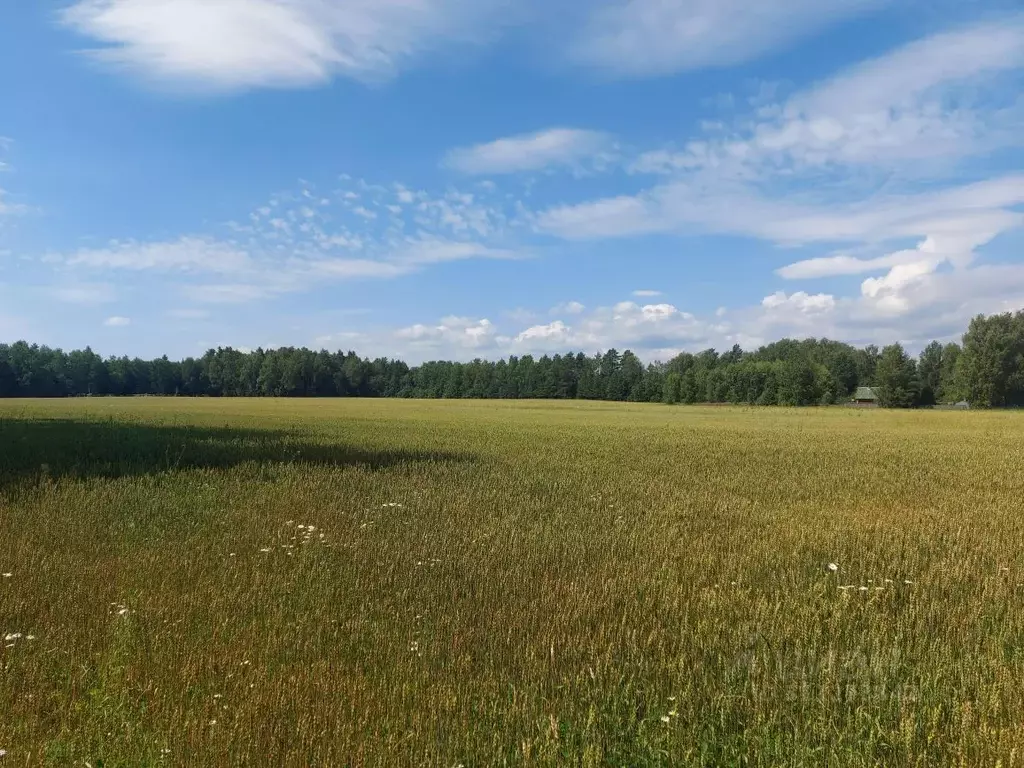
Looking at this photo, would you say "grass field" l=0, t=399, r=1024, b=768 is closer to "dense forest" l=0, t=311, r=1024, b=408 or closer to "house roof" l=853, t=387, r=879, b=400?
"dense forest" l=0, t=311, r=1024, b=408

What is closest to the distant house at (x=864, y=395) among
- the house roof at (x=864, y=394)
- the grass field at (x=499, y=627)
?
→ the house roof at (x=864, y=394)

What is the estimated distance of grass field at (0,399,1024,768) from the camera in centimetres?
452

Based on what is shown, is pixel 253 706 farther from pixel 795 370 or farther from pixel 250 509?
pixel 795 370

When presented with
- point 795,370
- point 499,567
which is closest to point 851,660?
point 499,567

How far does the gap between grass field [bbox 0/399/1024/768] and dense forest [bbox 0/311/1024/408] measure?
121398 millimetres

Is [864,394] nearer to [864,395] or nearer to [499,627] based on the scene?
[864,395]

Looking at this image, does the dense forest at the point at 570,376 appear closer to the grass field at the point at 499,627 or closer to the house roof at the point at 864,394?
the house roof at the point at 864,394

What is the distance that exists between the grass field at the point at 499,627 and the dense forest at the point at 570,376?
121398 mm

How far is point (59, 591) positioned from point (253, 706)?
413 cm

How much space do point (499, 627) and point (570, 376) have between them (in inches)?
6277

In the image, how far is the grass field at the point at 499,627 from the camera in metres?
4.52

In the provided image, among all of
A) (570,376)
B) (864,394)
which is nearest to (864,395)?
(864,394)

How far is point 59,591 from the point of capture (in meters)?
7.34

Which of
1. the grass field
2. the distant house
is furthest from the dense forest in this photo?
the grass field
